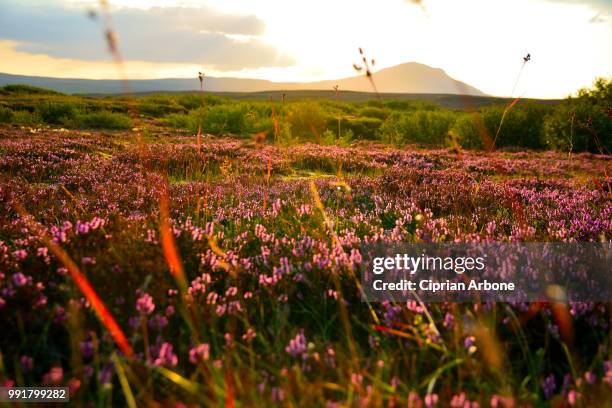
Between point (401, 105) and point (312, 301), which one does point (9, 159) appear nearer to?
point (312, 301)

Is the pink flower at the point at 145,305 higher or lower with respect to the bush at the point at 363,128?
lower

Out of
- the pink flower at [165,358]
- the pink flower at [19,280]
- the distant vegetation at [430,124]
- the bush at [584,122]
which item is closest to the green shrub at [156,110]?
the distant vegetation at [430,124]

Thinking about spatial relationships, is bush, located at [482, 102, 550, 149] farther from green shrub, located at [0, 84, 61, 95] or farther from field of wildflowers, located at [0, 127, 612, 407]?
green shrub, located at [0, 84, 61, 95]

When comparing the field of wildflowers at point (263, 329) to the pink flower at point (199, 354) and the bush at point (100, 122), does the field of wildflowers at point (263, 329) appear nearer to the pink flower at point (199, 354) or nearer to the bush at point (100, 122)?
the pink flower at point (199, 354)


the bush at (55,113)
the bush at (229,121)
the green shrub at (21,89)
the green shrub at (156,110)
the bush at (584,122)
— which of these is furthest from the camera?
the green shrub at (21,89)

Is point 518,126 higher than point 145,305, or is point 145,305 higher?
point 518,126

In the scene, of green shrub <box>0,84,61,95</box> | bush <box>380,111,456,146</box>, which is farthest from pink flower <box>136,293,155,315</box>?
green shrub <box>0,84,61,95</box>

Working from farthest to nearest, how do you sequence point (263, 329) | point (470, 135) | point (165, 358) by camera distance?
point (470, 135) → point (263, 329) → point (165, 358)

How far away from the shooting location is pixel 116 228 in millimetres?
3455

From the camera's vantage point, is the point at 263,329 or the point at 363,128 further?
the point at 363,128

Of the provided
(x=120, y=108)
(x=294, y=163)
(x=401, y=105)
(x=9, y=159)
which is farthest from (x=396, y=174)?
(x=401, y=105)

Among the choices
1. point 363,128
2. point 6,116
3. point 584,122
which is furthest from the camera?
point 363,128

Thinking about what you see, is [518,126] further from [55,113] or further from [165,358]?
[55,113]

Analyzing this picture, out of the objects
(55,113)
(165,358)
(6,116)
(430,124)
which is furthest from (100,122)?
(165,358)
